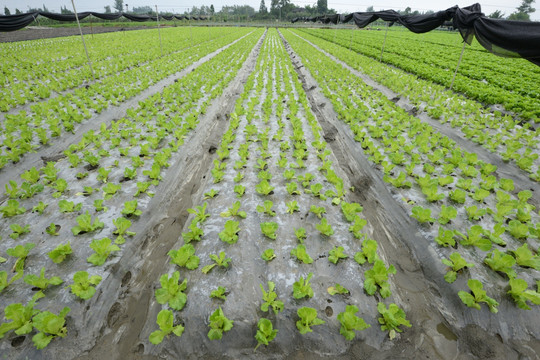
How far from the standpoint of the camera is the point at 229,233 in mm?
3453

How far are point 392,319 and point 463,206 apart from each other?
2.79m

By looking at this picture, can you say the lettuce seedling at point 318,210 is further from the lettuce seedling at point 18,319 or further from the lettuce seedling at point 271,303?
the lettuce seedling at point 18,319

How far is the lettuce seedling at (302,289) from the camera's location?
276cm

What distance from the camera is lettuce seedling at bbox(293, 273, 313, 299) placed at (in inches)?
108

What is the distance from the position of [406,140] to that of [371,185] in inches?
103

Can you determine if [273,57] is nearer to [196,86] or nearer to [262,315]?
[196,86]

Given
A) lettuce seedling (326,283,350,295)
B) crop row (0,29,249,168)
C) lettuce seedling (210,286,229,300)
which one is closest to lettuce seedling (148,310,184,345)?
lettuce seedling (210,286,229,300)

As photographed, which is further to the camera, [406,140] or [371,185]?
[406,140]

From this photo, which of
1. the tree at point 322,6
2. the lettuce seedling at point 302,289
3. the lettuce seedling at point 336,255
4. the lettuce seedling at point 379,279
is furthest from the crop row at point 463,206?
the tree at point 322,6

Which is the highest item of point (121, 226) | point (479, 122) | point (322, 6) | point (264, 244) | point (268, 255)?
point (322, 6)

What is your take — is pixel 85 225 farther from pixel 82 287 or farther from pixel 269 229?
pixel 269 229

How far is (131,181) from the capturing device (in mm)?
4762

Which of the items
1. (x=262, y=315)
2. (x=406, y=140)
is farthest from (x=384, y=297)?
(x=406, y=140)

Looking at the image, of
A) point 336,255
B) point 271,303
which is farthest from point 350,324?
point 336,255
